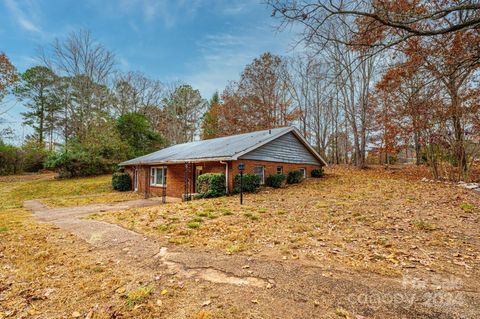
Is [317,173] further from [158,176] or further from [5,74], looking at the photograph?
[5,74]

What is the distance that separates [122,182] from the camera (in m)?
18.8

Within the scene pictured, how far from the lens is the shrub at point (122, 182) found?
739 inches

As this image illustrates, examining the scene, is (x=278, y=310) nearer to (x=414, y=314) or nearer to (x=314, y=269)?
(x=314, y=269)

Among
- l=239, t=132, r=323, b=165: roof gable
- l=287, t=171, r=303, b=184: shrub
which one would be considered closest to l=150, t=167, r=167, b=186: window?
l=239, t=132, r=323, b=165: roof gable

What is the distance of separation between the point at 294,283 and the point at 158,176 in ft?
50.0

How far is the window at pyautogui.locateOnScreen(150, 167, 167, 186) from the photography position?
1608 centimetres

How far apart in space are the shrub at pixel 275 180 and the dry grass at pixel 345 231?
4778 mm

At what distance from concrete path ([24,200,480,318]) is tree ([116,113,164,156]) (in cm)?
2518

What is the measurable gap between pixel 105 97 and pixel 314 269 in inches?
1270

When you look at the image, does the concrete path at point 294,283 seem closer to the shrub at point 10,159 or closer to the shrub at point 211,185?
the shrub at point 211,185

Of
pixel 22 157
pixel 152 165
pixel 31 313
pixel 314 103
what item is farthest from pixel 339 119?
pixel 22 157

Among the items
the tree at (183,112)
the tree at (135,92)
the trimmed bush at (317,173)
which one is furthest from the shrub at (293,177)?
the tree at (135,92)

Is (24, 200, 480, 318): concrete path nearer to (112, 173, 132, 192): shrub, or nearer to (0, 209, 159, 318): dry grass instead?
(0, 209, 159, 318): dry grass

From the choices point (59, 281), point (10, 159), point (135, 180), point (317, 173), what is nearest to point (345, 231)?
point (59, 281)
